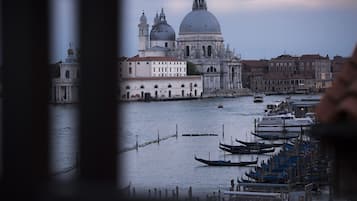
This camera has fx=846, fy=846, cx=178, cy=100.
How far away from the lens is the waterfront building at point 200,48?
89.0 ft

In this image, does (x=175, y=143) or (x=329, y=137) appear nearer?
(x=329, y=137)

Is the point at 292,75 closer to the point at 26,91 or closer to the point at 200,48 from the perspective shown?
the point at 200,48

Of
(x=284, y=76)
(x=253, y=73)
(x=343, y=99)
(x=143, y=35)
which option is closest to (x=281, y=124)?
(x=343, y=99)

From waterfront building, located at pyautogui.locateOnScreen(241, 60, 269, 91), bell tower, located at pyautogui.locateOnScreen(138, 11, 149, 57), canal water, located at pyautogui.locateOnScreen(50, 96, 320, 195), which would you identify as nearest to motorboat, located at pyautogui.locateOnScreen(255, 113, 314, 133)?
canal water, located at pyautogui.locateOnScreen(50, 96, 320, 195)

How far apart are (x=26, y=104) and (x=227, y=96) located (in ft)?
94.0

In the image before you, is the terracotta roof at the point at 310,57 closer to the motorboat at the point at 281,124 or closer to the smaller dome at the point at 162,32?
the smaller dome at the point at 162,32

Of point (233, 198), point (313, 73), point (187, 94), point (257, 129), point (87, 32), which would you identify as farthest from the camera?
point (313, 73)

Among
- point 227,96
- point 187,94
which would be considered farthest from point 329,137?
point 227,96

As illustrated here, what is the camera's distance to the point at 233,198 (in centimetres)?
397

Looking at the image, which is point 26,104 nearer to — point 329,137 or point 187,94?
point 329,137

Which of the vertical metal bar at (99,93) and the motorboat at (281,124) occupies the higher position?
the vertical metal bar at (99,93)

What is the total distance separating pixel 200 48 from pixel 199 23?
933mm

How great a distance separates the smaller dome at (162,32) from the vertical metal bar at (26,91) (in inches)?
1120

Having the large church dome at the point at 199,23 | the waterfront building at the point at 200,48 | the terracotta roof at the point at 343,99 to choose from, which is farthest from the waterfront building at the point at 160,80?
the terracotta roof at the point at 343,99
